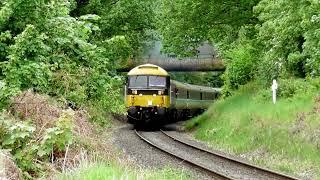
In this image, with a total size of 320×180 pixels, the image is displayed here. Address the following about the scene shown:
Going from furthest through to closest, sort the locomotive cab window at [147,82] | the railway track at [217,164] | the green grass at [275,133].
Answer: the locomotive cab window at [147,82], the green grass at [275,133], the railway track at [217,164]

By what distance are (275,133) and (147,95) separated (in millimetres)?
12166

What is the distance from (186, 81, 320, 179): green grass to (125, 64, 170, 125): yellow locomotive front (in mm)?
4552

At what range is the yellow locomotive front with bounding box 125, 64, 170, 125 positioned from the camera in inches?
1117

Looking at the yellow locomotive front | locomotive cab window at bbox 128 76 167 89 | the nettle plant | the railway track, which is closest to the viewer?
the nettle plant

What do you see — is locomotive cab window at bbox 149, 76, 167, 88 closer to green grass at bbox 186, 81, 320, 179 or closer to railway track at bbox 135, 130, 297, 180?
green grass at bbox 186, 81, 320, 179

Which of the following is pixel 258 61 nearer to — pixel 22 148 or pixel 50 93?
pixel 50 93

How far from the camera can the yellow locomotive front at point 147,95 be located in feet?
93.1

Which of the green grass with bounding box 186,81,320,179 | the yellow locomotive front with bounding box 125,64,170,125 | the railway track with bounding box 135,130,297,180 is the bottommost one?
the railway track with bounding box 135,130,297,180

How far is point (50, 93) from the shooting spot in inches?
497

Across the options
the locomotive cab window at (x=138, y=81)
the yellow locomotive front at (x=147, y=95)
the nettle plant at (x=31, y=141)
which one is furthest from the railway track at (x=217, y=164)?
the locomotive cab window at (x=138, y=81)

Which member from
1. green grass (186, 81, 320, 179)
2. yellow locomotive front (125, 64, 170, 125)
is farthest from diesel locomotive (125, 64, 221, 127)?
green grass (186, 81, 320, 179)

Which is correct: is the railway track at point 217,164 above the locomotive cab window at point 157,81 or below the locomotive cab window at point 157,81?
below

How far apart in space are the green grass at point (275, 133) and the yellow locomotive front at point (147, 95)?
455 centimetres

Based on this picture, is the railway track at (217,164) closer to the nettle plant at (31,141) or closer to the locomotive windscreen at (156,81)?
the nettle plant at (31,141)
